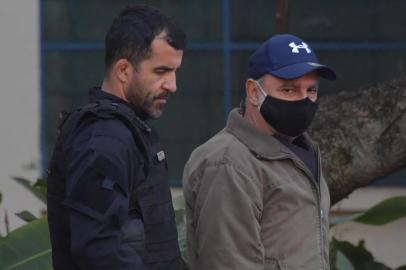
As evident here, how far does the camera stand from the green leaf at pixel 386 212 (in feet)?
19.6

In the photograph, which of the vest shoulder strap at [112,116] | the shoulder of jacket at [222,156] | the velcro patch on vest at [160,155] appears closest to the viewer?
the vest shoulder strap at [112,116]

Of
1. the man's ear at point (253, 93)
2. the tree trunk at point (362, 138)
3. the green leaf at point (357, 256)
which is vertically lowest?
the green leaf at point (357, 256)

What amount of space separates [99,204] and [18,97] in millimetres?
4449

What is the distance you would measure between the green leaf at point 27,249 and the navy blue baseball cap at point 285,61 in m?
1.43

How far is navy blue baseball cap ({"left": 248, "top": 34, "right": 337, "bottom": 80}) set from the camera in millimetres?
3844

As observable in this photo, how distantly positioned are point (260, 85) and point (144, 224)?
0.84 meters

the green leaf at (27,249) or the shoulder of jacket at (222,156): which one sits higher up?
the shoulder of jacket at (222,156)

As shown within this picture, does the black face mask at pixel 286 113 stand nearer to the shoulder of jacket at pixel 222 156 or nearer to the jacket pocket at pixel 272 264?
the shoulder of jacket at pixel 222 156

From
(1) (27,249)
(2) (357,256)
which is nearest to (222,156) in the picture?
(1) (27,249)

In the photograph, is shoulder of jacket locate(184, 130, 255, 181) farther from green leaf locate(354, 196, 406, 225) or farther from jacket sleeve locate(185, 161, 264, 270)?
green leaf locate(354, 196, 406, 225)

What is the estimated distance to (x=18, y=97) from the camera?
745 centimetres

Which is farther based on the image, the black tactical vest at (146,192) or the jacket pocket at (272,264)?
the jacket pocket at (272,264)

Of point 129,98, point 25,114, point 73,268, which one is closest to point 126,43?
point 129,98

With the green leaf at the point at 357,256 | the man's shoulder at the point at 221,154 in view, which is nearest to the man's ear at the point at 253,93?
the man's shoulder at the point at 221,154
